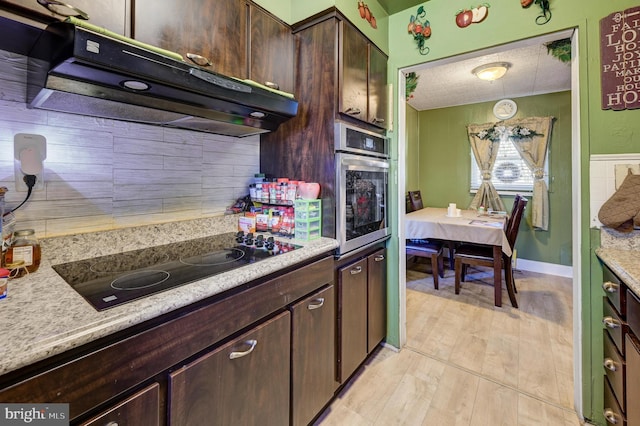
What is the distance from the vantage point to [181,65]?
937mm

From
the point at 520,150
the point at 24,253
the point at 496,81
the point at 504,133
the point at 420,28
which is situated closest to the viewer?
the point at 24,253

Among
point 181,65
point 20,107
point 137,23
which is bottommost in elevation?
point 20,107

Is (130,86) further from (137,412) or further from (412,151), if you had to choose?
(412,151)

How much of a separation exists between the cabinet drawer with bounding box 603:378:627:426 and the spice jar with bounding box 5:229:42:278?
2206mm

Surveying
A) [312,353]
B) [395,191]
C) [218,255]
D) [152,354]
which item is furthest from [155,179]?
[395,191]

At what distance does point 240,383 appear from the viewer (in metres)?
0.94

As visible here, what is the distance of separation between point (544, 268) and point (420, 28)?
355 cm

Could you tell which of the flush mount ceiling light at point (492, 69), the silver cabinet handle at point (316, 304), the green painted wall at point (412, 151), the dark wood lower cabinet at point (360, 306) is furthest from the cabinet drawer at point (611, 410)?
the green painted wall at point (412, 151)

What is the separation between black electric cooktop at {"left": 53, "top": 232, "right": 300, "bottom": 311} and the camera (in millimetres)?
810

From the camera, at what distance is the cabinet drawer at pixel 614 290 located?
1076 mm

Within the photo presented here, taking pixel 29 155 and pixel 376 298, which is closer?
pixel 29 155

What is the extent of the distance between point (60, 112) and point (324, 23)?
1272 millimetres

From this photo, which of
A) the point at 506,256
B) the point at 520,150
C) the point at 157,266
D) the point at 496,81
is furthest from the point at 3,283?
the point at 520,150

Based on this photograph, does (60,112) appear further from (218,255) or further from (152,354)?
(152,354)
